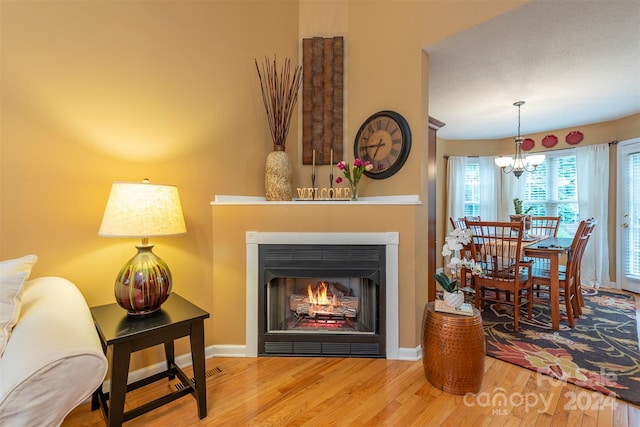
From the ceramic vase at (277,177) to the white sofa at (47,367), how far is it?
4.68 feet

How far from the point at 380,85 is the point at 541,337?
2635 millimetres

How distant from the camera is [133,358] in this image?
1.84 meters

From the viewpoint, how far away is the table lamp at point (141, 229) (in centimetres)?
147

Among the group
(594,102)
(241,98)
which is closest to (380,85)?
(241,98)

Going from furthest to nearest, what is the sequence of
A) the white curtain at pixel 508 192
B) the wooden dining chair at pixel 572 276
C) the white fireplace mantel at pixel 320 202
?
the white curtain at pixel 508 192 < the wooden dining chair at pixel 572 276 < the white fireplace mantel at pixel 320 202

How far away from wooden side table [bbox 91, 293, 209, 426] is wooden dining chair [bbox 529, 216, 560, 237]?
14.4 feet

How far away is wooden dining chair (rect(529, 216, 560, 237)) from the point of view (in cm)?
400

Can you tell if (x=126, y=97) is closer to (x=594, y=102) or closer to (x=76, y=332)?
(x=76, y=332)

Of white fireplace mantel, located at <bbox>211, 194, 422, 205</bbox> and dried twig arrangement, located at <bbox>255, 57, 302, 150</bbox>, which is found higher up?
dried twig arrangement, located at <bbox>255, 57, 302, 150</bbox>

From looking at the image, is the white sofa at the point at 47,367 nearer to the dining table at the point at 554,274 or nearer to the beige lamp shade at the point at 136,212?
the beige lamp shade at the point at 136,212

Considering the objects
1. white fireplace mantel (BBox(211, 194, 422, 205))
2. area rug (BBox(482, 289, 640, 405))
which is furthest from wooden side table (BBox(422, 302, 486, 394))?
white fireplace mantel (BBox(211, 194, 422, 205))

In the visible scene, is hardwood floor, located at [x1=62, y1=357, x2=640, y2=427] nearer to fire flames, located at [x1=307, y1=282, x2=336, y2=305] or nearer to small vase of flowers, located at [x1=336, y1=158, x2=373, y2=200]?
fire flames, located at [x1=307, y1=282, x2=336, y2=305]

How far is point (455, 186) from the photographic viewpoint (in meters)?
5.17

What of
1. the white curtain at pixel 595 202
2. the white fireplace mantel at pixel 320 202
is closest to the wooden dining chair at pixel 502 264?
the white fireplace mantel at pixel 320 202
